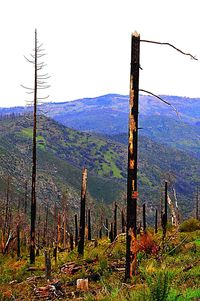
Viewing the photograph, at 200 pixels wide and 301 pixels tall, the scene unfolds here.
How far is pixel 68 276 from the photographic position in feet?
53.2

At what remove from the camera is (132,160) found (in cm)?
1136

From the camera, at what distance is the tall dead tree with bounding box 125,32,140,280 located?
1114 cm

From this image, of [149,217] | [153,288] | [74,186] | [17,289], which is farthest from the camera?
[74,186]

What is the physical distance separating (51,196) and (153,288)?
162728 millimetres

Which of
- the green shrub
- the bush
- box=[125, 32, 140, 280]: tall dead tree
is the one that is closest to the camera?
the green shrub

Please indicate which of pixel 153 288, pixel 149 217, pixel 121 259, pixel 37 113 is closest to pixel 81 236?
pixel 121 259

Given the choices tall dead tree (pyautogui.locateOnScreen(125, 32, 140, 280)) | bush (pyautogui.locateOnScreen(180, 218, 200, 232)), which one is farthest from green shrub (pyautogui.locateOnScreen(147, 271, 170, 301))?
bush (pyautogui.locateOnScreen(180, 218, 200, 232))

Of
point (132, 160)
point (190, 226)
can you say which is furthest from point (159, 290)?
point (190, 226)

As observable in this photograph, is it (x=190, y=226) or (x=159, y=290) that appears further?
(x=190, y=226)

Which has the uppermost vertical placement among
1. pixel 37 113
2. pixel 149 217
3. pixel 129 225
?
pixel 37 113

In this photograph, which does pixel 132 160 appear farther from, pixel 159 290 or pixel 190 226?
pixel 190 226

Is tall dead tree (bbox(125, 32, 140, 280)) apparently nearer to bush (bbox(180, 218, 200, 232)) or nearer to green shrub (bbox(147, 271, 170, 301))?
green shrub (bbox(147, 271, 170, 301))

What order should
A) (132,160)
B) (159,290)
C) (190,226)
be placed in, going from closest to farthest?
(159,290)
(132,160)
(190,226)

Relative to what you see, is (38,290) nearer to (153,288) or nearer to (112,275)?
(112,275)
